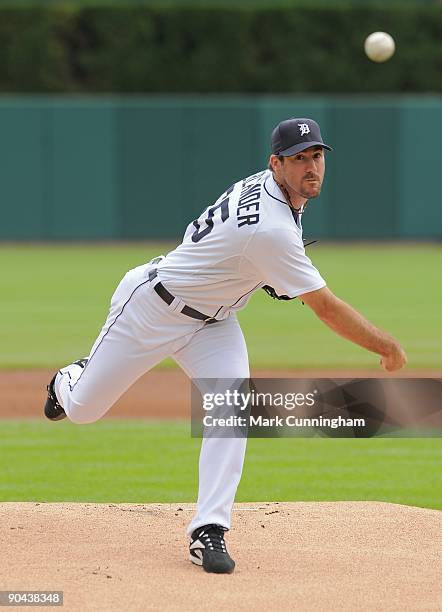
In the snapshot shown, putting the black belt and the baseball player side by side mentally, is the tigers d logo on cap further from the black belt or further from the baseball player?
the black belt

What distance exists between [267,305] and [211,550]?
1271 cm

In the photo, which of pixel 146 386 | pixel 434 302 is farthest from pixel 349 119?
pixel 146 386

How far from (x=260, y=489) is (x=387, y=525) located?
1.33 meters

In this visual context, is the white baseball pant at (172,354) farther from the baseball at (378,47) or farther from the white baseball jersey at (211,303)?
the baseball at (378,47)

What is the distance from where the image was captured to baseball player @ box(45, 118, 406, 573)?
5.13 meters

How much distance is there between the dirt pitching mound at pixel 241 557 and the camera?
4766mm

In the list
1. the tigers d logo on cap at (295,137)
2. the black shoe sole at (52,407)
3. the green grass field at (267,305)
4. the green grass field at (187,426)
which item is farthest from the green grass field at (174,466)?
the green grass field at (267,305)

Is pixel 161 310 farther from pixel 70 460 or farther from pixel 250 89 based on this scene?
pixel 250 89

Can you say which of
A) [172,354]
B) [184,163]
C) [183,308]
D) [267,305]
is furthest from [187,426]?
[184,163]

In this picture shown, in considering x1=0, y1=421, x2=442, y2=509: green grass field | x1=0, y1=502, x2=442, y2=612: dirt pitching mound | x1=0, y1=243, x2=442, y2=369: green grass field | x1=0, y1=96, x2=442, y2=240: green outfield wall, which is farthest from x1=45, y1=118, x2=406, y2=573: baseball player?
x1=0, y1=96, x2=442, y2=240: green outfield wall

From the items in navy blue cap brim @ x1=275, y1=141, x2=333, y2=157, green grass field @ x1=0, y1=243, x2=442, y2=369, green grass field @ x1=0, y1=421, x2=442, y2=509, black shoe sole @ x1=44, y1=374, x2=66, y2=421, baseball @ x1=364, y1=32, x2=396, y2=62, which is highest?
baseball @ x1=364, y1=32, x2=396, y2=62

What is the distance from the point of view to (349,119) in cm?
2653

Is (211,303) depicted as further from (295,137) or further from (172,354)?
(295,137)

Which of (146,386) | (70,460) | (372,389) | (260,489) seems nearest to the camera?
(372,389)
